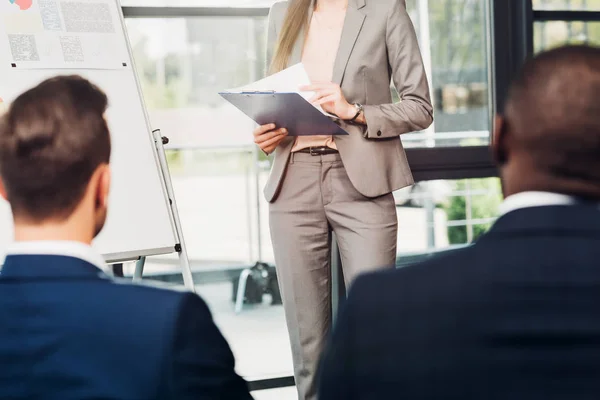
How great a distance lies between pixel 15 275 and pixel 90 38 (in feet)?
5.73

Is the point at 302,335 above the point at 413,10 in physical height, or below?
below

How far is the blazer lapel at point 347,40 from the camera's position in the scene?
7.80 ft

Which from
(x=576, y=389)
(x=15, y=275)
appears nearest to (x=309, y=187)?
(x=15, y=275)

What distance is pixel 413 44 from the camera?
2.40m

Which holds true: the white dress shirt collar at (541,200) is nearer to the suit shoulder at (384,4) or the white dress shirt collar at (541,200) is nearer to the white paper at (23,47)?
the suit shoulder at (384,4)

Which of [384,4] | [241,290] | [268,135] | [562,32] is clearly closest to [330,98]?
[268,135]

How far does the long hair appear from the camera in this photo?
2434 millimetres

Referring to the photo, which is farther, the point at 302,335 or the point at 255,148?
the point at 255,148

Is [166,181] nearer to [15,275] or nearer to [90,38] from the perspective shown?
[90,38]

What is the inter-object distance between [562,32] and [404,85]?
1649 millimetres

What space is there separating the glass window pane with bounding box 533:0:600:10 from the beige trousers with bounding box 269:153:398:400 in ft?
5.53

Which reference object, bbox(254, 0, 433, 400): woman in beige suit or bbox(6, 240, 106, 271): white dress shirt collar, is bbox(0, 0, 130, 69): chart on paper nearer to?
bbox(254, 0, 433, 400): woman in beige suit

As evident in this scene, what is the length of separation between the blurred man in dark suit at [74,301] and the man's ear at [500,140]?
1.47 feet

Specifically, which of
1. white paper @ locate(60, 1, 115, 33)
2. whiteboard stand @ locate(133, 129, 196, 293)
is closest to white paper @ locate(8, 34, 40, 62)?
white paper @ locate(60, 1, 115, 33)
